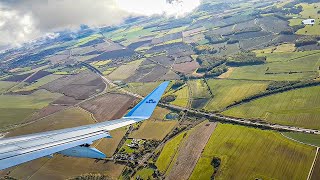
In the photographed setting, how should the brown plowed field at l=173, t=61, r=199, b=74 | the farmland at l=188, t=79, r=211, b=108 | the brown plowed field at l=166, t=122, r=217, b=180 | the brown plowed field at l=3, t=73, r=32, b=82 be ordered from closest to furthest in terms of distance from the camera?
the brown plowed field at l=166, t=122, r=217, b=180 → the farmland at l=188, t=79, r=211, b=108 → the brown plowed field at l=173, t=61, r=199, b=74 → the brown plowed field at l=3, t=73, r=32, b=82

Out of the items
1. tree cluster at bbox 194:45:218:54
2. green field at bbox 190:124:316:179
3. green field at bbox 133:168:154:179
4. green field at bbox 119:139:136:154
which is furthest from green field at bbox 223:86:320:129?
tree cluster at bbox 194:45:218:54

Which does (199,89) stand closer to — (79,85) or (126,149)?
(126,149)

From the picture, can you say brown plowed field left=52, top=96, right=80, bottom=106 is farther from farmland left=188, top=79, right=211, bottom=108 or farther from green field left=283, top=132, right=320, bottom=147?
green field left=283, top=132, right=320, bottom=147

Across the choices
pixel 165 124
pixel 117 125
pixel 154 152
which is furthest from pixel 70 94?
pixel 117 125

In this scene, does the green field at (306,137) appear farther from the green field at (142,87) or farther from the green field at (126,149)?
the green field at (142,87)

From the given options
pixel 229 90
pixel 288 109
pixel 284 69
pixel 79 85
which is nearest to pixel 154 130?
pixel 229 90

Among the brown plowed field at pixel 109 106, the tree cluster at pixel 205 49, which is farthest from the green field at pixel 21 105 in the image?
the tree cluster at pixel 205 49

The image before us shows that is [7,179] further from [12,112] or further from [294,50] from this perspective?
[294,50]
